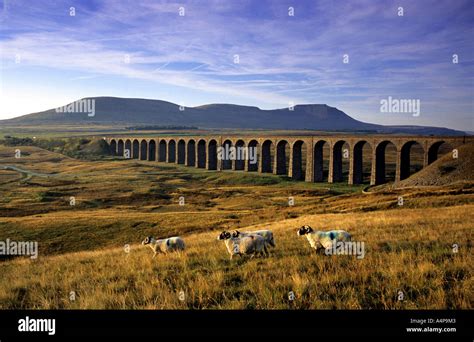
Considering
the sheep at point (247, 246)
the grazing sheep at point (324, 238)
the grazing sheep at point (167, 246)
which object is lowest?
the grazing sheep at point (167, 246)

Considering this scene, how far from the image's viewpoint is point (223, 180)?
282 ft

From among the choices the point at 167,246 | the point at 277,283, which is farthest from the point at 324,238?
the point at 167,246

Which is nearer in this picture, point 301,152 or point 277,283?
point 277,283

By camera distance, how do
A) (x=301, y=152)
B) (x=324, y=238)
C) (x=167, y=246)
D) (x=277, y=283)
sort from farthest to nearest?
(x=301, y=152)
(x=167, y=246)
(x=324, y=238)
(x=277, y=283)

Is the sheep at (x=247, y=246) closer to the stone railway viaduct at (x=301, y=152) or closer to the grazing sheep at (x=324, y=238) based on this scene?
the grazing sheep at (x=324, y=238)

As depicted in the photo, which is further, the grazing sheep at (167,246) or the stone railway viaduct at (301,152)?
the stone railway viaduct at (301,152)

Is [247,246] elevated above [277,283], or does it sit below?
below

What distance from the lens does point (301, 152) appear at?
312ft

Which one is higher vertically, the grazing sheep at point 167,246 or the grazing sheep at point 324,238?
the grazing sheep at point 324,238

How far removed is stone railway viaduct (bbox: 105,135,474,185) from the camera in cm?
6881

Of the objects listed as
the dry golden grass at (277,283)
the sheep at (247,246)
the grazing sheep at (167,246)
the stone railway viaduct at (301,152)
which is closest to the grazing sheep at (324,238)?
the dry golden grass at (277,283)

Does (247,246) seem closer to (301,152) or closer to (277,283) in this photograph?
(277,283)

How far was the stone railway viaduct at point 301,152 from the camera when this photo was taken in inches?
2709
